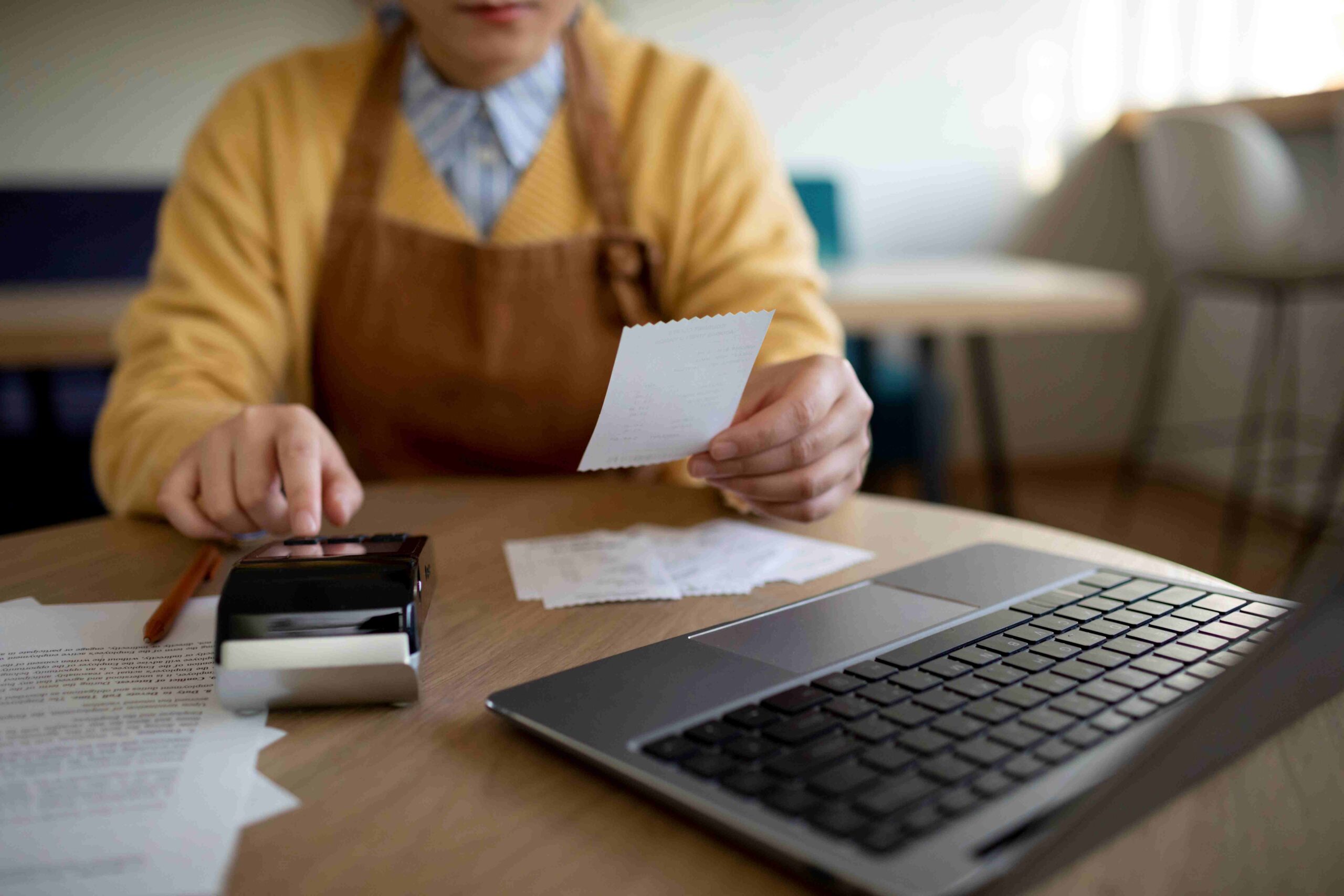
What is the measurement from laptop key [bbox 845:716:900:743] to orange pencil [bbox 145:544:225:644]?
0.36 m

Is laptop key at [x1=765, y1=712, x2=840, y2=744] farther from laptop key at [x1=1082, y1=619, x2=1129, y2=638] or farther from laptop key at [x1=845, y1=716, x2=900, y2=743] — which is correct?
laptop key at [x1=1082, y1=619, x2=1129, y2=638]

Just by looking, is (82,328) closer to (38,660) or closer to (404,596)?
(38,660)

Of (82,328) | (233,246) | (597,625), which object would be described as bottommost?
(82,328)

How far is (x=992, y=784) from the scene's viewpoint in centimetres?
33

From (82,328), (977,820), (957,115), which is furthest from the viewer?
(957,115)

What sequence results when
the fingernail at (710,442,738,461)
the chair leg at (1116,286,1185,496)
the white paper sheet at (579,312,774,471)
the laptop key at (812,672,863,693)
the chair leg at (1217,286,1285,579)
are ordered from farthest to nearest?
1. the chair leg at (1116,286,1185,496)
2. the chair leg at (1217,286,1285,579)
3. the fingernail at (710,442,738,461)
4. the white paper sheet at (579,312,774,471)
5. the laptop key at (812,672,863,693)

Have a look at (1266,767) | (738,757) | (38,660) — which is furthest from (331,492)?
(1266,767)

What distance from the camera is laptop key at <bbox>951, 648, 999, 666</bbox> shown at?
437 mm

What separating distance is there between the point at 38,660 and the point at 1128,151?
3.36m

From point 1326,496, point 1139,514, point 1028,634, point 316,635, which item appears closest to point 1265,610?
point 1028,634

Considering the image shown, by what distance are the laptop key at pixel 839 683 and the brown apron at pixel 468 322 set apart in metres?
0.61

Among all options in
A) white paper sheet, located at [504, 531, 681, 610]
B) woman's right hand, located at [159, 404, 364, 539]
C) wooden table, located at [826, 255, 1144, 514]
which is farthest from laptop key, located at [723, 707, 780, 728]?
wooden table, located at [826, 255, 1144, 514]

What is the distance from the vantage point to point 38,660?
501mm

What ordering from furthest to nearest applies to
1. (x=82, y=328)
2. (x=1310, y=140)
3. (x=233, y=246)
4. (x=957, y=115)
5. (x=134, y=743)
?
(x=957, y=115) < (x=1310, y=140) < (x=82, y=328) < (x=233, y=246) < (x=134, y=743)
